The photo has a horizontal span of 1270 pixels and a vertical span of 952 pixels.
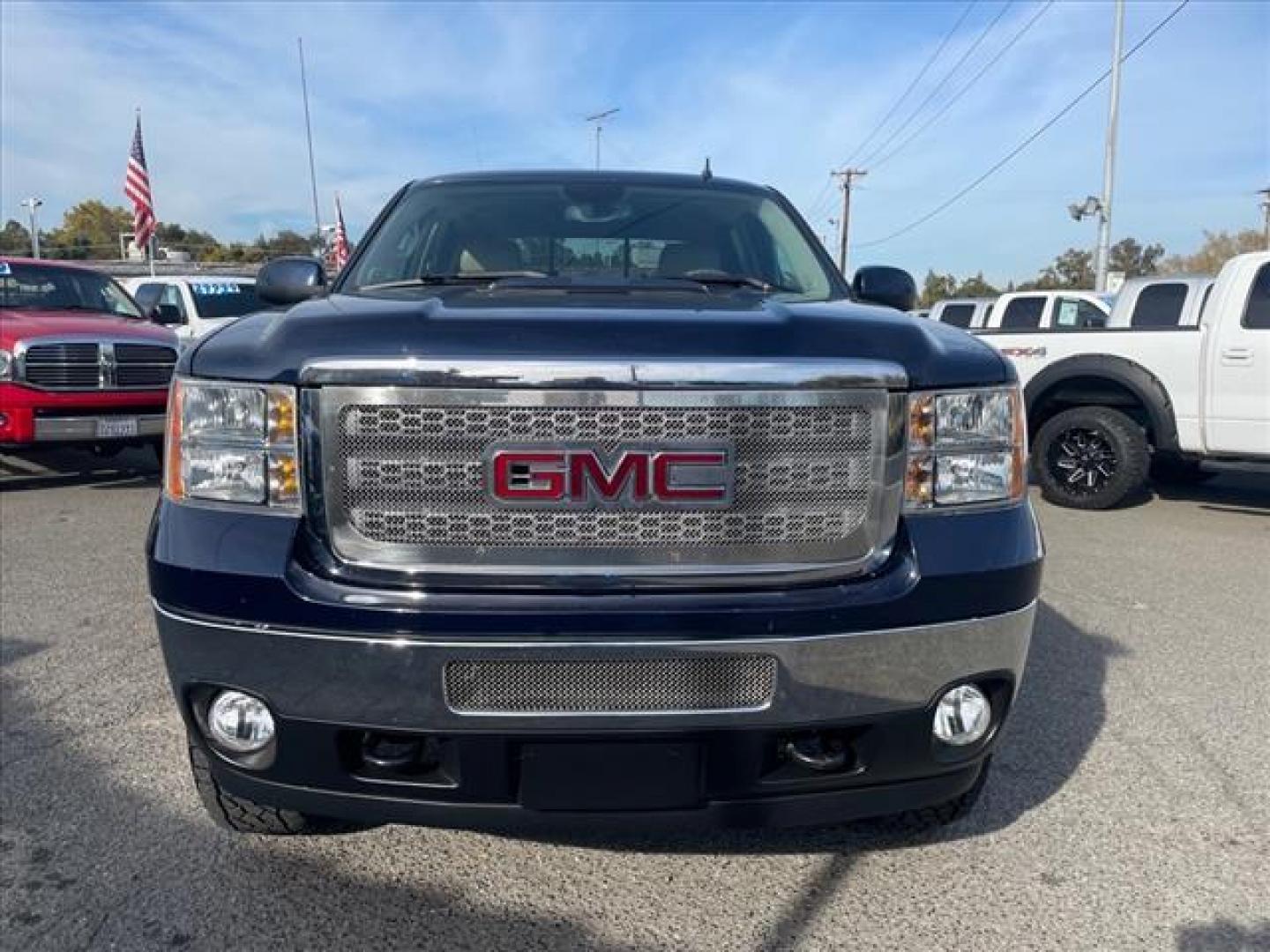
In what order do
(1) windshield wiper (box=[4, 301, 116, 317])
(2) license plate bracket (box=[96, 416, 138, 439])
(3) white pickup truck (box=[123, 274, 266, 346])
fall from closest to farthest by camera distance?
1. (2) license plate bracket (box=[96, 416, 138, 439])
2. (1) windshield wiper (box=[4, 301, 116, 317])
3. (3) white pickup truck (box=[123, 274, 266, 346])

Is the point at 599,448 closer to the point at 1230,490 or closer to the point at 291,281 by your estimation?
the point at 291,281

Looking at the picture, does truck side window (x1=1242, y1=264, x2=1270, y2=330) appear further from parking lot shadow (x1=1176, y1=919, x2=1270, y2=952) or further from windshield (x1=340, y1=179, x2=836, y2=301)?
parking lot shadow (x1=1176, y1=919, x2=1270, y2=952)

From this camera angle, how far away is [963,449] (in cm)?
227

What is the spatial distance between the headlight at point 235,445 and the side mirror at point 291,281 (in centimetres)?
108

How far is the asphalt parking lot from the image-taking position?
237 cm

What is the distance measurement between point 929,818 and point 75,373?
7.15 m

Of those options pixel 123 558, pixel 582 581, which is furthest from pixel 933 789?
pixel 123 558

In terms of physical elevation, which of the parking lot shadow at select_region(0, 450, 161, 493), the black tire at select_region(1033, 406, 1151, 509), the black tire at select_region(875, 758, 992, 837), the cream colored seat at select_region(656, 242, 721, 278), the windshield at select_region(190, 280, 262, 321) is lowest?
the black tire at select_region(875, 758, 992, 837)

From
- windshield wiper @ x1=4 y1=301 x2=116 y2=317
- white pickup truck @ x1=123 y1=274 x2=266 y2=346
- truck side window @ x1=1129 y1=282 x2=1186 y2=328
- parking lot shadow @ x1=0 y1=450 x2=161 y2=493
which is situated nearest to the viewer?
parking lot shadow @ x1=0 y1=450 x2=161 y2=493

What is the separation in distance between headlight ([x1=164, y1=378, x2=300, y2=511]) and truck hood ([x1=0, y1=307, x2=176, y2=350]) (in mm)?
6228

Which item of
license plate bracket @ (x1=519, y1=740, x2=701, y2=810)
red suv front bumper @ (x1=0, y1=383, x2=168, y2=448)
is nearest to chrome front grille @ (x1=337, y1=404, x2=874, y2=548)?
license plate bracket @ (x1=519, y1=740, x2=701, y2=810)

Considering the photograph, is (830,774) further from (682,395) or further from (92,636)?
(92,636)

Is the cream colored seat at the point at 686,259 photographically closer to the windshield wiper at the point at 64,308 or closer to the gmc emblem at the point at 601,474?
the gmc emblem at the point at 601,474

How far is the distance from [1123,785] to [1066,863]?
579 millimetres
